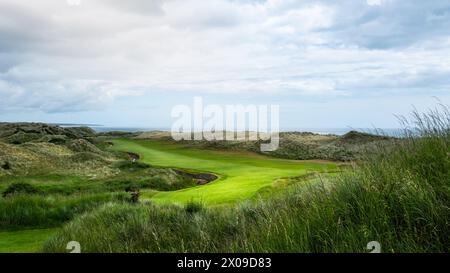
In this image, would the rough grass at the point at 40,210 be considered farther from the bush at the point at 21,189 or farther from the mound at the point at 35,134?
the mound at the point at 35,134

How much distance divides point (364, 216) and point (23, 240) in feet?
Answer: 37.6

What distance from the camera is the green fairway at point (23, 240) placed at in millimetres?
12693

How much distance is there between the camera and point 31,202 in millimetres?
19516

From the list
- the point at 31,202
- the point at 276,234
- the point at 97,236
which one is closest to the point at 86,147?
the point at 31,202

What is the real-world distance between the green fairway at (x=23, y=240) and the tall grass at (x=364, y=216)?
2.40m

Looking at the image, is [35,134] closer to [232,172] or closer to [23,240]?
[232,172]

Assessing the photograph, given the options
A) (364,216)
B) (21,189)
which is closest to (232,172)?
(21,189)

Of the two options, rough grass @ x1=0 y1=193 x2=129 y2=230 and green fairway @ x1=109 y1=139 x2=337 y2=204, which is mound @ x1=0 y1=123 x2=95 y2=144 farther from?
rough grass @ x1=0 y1=193 x2=129 y2=230

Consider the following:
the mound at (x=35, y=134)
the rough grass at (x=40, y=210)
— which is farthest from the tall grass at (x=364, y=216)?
the mound at (x=35, y=134)

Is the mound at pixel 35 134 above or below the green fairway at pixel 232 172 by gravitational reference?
above

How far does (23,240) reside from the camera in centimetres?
1448

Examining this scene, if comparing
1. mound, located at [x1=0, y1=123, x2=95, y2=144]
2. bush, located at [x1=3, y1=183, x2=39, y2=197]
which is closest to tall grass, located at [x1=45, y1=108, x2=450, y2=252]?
bush, located at [x1=3, y1=183, x2=39, y2=197]
